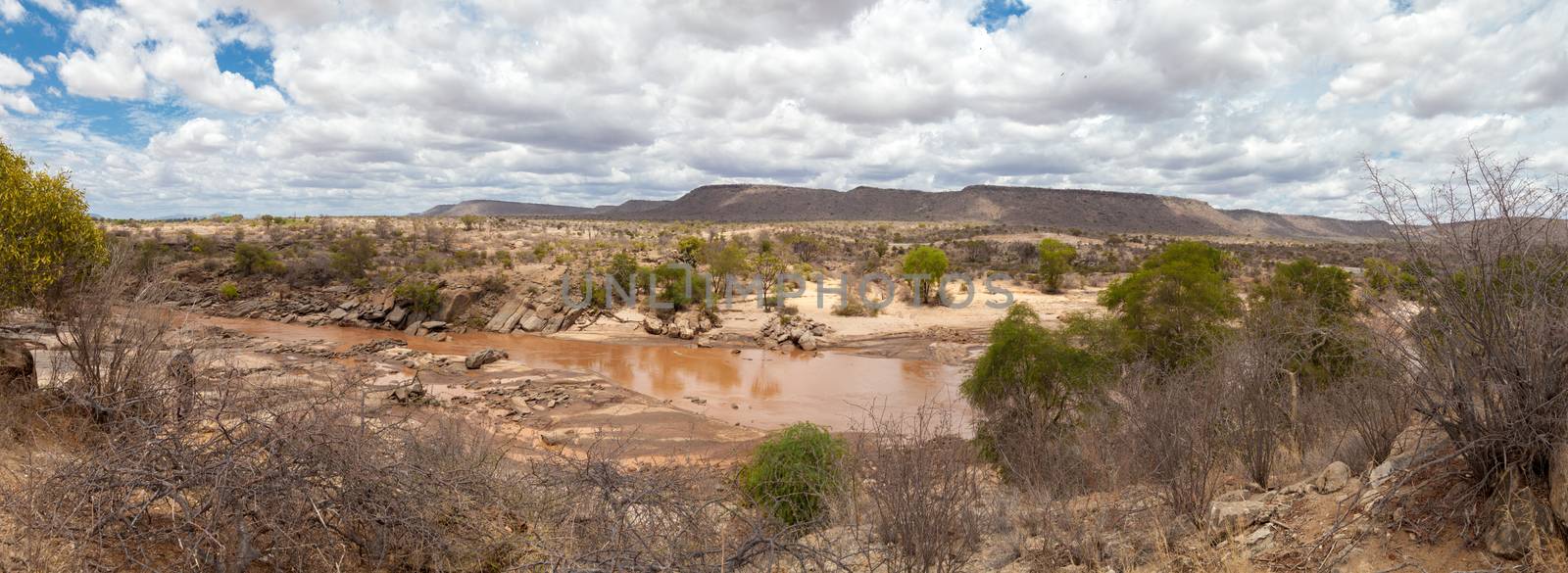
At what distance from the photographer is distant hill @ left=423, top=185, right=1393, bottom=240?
126 m

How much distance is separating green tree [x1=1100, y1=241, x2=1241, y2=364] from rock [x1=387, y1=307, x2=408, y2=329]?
118 ft

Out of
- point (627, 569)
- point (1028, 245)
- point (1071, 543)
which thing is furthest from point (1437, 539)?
point (1028, 245)

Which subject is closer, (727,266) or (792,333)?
(792,333)

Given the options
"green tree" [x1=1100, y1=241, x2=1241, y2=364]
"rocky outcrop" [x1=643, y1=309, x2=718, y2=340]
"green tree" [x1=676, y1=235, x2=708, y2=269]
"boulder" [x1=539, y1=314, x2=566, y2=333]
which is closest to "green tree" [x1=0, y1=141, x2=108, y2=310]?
"green tree" [x1=1100, y1=241, x2=1241, y2=364]

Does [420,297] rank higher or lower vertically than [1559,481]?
lower

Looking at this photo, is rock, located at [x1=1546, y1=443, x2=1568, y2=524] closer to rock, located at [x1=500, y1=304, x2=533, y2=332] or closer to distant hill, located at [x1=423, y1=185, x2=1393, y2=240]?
rock, located at [x1=500, y1=304, x2=533, y2=332]

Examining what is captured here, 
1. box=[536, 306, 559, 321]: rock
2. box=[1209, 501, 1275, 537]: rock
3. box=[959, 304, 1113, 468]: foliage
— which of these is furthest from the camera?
box=[536, 306, 559, 321]: rock

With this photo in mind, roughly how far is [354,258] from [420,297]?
9.74 metres

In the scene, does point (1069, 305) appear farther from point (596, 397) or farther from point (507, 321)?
point (507, 321)

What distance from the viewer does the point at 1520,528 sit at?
491 cm

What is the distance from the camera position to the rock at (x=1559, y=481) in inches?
Answer: 185

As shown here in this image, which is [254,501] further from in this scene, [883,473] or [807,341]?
[807,341]

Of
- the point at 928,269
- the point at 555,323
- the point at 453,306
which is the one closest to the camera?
the point at 453,306

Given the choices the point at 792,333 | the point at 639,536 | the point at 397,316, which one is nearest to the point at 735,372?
the point at 792,333
